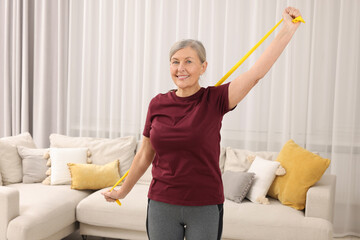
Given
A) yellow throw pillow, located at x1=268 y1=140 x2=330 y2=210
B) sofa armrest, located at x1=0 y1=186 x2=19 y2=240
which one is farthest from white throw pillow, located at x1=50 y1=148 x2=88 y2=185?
yellow throw pillow, located at x1=268 y1=140 x2=330 y2=210

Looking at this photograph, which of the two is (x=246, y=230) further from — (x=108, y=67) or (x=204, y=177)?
(x=108, y=67)

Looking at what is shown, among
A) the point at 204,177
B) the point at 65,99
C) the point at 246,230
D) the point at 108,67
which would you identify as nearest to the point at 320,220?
the point at 246,230

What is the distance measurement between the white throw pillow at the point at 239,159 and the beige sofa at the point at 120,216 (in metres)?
0.37

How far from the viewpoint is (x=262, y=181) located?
11.3ft

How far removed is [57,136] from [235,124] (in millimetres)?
1660

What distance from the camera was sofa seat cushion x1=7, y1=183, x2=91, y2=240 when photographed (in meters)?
2.99

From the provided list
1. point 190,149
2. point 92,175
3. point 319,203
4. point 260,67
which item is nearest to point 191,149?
point 190,149

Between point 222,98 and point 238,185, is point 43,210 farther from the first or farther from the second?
point 222,98

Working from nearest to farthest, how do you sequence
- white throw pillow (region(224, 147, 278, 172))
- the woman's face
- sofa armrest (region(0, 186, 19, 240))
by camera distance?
1. the woman's face
2. sofa armrest (region(0, 186, 19, 240))
3. white throw pillow (region(224, 147, 278, 172))

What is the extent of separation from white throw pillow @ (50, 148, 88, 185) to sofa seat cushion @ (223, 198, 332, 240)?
4.64 ft

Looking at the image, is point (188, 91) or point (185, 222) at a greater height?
point (188, 91)

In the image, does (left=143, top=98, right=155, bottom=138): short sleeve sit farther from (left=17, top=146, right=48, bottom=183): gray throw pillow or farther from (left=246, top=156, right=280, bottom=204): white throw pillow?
(left=17, top=146, right=48, bottom=183): gray throw pillow

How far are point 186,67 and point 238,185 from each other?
1.91m

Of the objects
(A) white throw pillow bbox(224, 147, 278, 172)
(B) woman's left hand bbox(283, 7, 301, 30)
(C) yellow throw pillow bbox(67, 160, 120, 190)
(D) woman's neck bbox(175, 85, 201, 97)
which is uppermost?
(B) woman's left hand bbox(283, 7, 301, 30)
